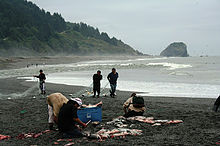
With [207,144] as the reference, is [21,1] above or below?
above

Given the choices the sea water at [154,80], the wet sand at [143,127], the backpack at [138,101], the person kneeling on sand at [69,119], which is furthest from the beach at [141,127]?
the sea water at [154,80]

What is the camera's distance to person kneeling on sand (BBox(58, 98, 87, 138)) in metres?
7.10

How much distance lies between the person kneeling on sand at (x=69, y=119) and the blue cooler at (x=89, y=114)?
945 millimetres

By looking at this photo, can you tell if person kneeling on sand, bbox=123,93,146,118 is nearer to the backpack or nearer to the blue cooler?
the backpack

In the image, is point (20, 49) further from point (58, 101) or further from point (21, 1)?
point (58, 101)

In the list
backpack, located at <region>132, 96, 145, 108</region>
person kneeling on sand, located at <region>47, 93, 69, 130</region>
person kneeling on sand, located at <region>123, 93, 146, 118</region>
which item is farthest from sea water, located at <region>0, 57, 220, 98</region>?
person kneeling on sand, located at <region>47, 93, 69, 130</region>

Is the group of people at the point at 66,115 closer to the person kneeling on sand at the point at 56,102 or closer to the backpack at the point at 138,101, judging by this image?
the person kneeling on sand at the point at 56,102

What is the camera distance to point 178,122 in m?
8.75

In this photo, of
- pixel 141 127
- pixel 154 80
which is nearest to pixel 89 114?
pixel 141 127

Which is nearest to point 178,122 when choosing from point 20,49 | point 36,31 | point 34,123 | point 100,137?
point 100,137

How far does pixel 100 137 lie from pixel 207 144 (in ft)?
8.94

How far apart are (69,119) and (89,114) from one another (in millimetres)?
1364

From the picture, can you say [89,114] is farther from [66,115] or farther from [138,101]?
[138,101]

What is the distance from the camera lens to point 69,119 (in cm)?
720
